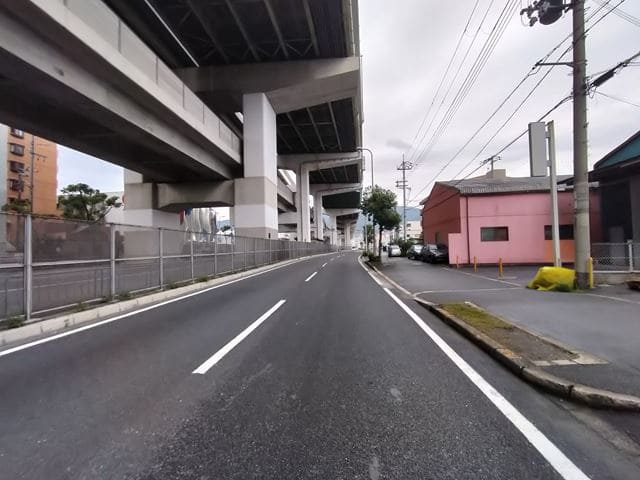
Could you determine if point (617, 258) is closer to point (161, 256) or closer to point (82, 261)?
point (161, 256)

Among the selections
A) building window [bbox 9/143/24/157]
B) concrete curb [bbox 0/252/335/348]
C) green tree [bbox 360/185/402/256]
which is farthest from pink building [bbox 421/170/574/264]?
building window [bbox 9/143/24/157]

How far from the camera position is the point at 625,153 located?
72.0 feet

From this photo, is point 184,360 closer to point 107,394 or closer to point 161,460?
point 107,394

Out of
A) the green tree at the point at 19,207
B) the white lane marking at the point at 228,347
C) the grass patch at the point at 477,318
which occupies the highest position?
the green tree at the point at 19,207

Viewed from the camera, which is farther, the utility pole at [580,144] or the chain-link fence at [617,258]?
the chain-link fence at [617,258]

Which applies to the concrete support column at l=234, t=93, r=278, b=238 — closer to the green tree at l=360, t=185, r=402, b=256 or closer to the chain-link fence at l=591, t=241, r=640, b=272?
the green tree at l=360, t=185, r=402, b=256

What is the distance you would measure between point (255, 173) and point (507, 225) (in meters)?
17.8

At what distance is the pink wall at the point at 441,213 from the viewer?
93.9 ft

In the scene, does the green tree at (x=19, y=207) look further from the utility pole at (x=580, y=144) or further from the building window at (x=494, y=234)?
the utility pole at (x=580, y=144)

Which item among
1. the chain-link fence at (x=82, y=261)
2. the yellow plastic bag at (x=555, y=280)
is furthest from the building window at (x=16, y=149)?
the yellow plastic bag at (x=555, y=280)

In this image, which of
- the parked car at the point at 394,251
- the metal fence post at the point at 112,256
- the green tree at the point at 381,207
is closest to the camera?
the metal fence post at the point at 112,256

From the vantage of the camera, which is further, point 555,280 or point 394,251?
point 394,251

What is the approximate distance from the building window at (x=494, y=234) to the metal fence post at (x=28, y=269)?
25.0 meters

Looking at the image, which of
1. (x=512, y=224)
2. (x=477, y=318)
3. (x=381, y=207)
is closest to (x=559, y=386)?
(x=477, y=318)
